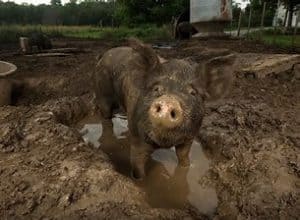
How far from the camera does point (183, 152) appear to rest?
3.79 m

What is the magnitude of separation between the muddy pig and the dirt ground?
1.20 ft

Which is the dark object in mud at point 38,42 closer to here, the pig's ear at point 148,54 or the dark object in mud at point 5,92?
the dark object in mud at point 5,92

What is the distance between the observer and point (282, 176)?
11.4 feet

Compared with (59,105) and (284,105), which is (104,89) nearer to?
(59,105)

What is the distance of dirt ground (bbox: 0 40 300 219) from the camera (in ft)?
9.73

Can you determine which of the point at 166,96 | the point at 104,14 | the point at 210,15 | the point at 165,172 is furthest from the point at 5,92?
the point at 104,14

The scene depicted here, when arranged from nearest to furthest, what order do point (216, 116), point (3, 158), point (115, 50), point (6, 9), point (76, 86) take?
point (3, 158)
point (115, 50)
point (216, 116)
point (76, 86)
point (6, 9)

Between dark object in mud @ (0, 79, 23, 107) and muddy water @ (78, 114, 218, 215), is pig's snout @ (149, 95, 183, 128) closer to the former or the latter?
muddy water @ (78, 114, 218, 215)

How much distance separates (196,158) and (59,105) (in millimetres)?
2605

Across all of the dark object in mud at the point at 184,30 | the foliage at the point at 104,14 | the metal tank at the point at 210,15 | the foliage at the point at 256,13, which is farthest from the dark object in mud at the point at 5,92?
the foliage at the point at 256,13

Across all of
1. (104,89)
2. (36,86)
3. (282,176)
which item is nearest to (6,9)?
(36,86)

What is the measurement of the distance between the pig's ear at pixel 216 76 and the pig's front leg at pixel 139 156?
2.69ft

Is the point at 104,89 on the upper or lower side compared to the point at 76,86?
upper

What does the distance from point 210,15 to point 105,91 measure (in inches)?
436
